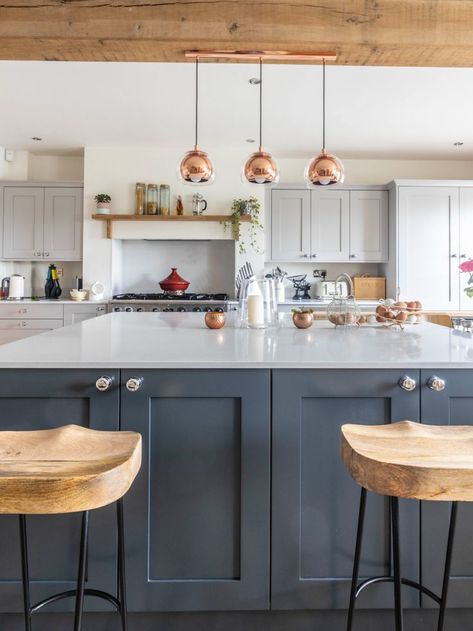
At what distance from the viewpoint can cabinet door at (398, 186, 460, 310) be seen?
4.70m

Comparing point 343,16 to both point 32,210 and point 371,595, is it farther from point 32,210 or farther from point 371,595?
point 32,210

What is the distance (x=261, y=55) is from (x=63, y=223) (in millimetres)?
3449

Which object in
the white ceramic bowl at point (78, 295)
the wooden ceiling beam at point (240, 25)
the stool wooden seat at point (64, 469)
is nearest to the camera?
the stool wooden seat at point (64, 469)

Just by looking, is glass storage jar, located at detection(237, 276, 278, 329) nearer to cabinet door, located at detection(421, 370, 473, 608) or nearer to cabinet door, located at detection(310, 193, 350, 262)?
cabinet door, located at detection(421, 370, 473, 608)

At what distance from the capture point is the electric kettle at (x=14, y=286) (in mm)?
4656

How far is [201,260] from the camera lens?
5.17 meters

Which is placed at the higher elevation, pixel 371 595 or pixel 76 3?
pixel 76 3

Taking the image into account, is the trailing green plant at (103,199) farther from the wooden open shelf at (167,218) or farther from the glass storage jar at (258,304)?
the glass storage jar at (258,304)

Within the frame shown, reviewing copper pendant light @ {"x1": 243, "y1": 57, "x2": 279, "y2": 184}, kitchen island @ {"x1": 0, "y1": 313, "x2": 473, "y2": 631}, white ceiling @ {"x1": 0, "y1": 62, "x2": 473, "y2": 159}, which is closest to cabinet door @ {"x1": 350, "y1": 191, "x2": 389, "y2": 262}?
white ceiling @ {"x1": 0, "y1": 62, "x2": 473, "y2": 159}

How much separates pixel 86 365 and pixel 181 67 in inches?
97.5

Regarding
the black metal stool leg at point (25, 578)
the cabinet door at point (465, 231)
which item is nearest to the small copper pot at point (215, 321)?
the black metal stool leg at point (25, 578)

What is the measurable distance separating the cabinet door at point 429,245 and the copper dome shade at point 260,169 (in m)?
2.84

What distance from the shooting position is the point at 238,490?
136 cm

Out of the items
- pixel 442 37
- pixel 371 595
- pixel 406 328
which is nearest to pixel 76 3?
pixel 442 37
